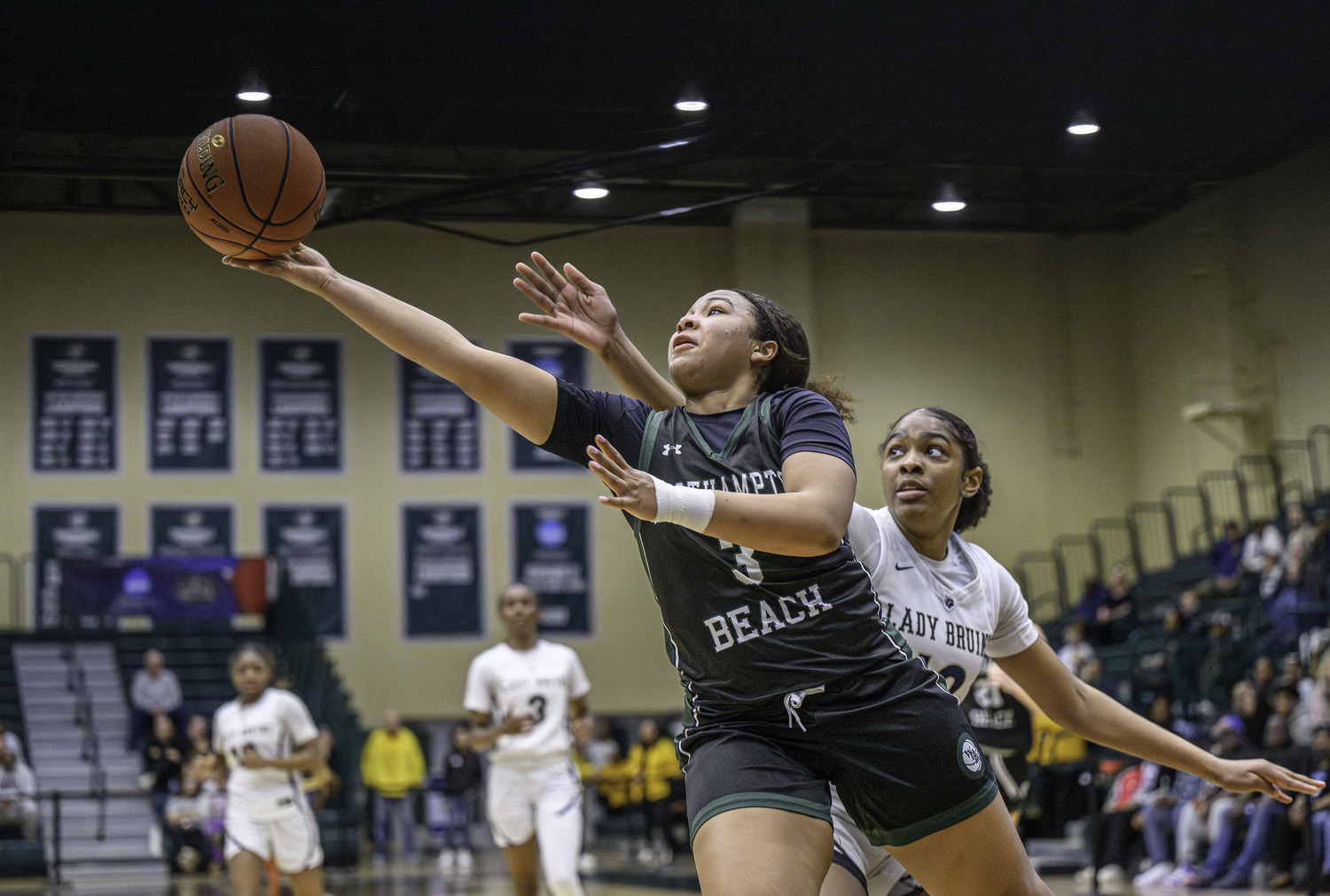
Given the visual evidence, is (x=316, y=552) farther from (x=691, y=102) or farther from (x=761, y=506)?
(x=761, y=506)

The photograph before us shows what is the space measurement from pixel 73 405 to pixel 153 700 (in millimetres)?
4293

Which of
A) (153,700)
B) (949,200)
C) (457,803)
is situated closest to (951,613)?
(457,803)

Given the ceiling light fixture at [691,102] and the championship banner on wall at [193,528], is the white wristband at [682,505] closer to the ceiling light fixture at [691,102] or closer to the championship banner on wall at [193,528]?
the ceiling light fixture at [691,102]

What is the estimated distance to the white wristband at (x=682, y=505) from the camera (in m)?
2.64

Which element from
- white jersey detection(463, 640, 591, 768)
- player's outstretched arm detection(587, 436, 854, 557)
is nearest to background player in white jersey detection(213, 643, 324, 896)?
white jersey detection(463, 640, 591, 768)

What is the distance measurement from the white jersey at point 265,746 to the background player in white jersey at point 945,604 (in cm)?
418

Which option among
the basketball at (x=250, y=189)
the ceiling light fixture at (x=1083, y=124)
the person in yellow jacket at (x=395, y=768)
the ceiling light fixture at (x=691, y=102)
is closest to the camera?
the basketball at (x=250, y=189)

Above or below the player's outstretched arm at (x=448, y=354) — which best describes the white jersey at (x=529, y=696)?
below

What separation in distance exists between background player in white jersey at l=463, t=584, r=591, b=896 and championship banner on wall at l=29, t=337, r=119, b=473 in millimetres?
12790

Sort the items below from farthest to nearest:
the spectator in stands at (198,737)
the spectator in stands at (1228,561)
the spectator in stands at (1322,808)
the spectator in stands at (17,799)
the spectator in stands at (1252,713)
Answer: the spectator in stands at (1228,561) → the spectator in stands at (198,737) → the spectator in stands at (17,799) → the spectator in stands at (1252,713) → the spectator in stands at (1322,808)

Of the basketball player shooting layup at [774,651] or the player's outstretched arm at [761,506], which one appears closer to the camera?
the player's outstretched arm at [761,506]

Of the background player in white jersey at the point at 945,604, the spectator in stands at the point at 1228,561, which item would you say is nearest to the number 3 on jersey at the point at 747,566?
the background player in white jersey at the point at 945,604

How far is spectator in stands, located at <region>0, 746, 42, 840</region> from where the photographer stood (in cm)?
1401

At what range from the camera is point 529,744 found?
7.15 m
